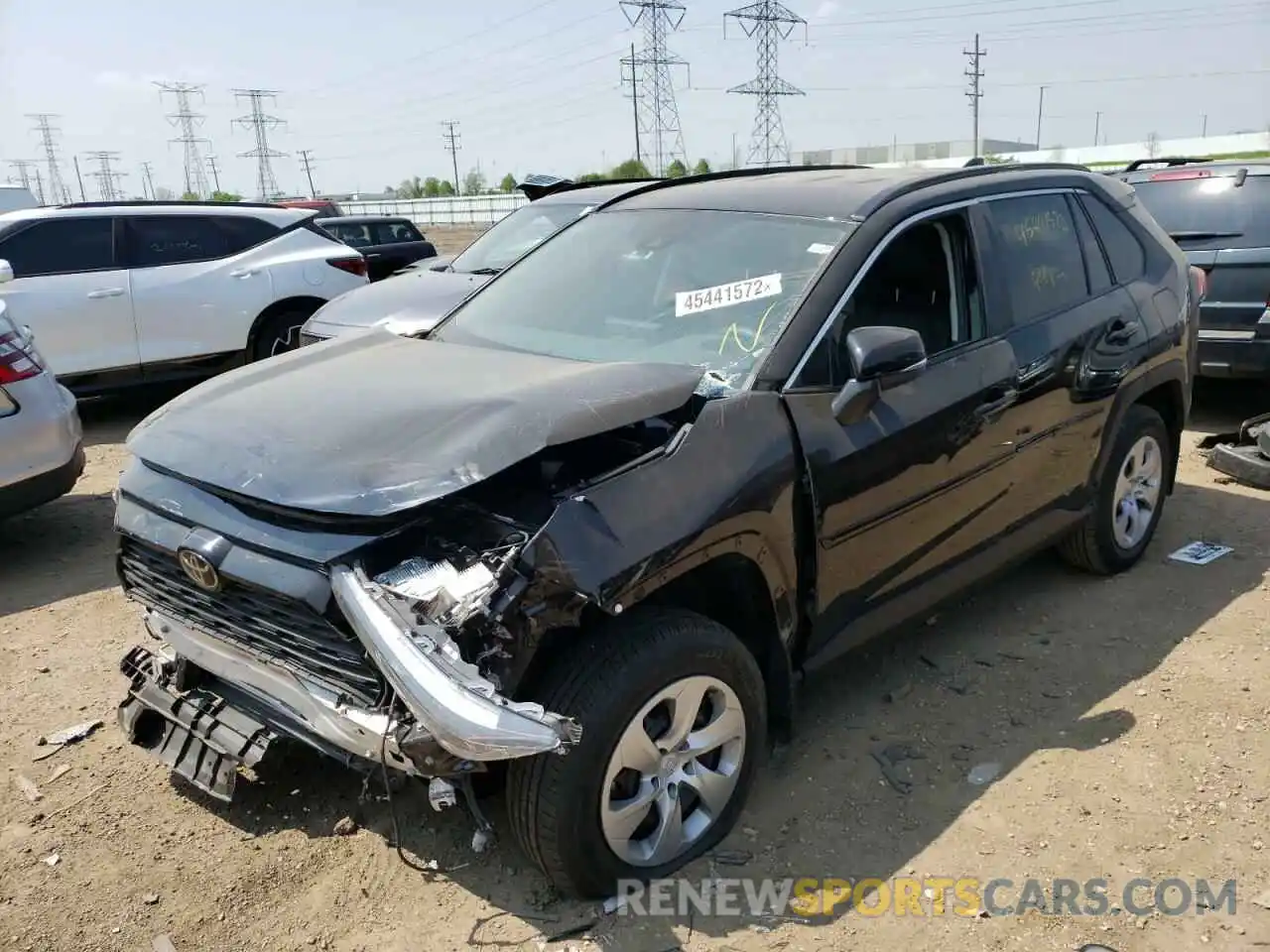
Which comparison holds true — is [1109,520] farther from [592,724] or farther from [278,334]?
[278,334]

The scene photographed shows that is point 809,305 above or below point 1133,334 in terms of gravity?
above

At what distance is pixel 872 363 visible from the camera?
2957mm

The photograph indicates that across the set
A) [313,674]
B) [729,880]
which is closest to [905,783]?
[729,880]

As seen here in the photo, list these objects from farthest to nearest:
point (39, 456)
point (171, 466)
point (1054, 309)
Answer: point (39, 456) → point (1054, 309) → point (171, 466)

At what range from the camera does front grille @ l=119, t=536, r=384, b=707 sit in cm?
245

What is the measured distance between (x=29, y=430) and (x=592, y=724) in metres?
3.95

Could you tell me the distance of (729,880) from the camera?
282 centimetres

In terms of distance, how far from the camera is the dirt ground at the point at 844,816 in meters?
2.66

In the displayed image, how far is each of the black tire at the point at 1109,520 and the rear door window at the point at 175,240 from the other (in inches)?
285

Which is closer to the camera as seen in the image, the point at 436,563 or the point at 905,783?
the point at 436,563

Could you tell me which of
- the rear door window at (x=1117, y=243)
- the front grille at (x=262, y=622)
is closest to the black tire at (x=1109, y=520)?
the rear door window at (x=1117, y=243)

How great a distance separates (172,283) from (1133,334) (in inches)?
284

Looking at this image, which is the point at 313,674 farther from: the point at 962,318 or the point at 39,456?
the point at 39,456

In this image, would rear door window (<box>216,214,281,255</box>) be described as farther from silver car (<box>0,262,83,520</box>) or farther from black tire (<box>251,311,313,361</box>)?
silver car (<box>0,262,83,520</box>)
